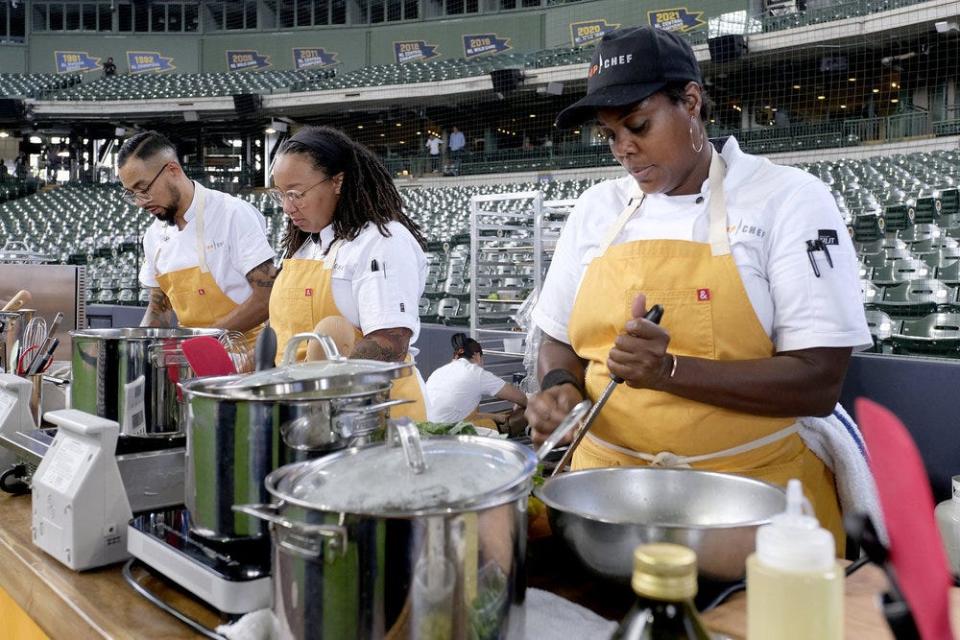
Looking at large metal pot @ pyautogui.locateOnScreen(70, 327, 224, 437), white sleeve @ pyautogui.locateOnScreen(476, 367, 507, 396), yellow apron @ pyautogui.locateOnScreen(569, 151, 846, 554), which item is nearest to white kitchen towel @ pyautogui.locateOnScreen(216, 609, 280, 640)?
large metal pot @ pyautogui.locateOnScreen(70, 327, 224, 437)

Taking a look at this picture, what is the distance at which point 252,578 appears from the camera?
0.85m

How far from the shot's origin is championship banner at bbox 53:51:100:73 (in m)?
23.9

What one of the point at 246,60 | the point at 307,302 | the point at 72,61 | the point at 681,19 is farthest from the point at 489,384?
the point at 72,61

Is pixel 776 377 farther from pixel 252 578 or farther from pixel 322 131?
pixel 322 131

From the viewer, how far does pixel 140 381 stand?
4.31 feet

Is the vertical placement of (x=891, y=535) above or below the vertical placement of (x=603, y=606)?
above

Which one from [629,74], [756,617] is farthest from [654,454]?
[756,617]

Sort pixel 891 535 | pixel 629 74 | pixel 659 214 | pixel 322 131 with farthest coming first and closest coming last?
1. pixel 322 131
2. pixel 659 214
3. pixel 629 74
4. pixel 891 535

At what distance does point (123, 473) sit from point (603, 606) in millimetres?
715

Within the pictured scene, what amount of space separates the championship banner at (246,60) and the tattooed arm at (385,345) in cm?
2394

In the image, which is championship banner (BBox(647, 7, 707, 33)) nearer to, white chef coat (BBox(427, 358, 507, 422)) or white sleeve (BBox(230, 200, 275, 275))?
white chef coat (BBox(427, 358, 507, 422))

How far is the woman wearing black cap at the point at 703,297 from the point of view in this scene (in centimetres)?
125

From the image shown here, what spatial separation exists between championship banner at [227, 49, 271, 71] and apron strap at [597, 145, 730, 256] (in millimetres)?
24348

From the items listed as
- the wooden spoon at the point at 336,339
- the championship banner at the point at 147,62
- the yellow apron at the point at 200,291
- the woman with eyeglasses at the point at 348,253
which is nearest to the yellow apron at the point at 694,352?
the wooden spoon at the point at 336,339
